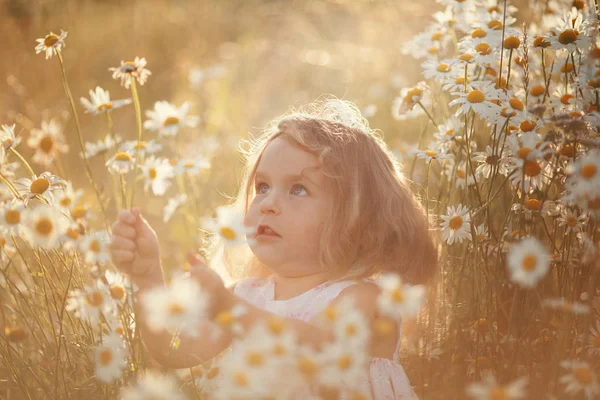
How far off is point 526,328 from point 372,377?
38 cm

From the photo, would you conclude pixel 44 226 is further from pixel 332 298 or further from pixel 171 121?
pixel 171 121

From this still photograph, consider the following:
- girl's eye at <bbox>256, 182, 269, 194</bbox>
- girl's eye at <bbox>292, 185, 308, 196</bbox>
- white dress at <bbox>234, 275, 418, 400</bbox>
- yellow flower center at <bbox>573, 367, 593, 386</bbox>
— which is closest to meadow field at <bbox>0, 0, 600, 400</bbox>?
yellow flower center at <bbox>573, 367, 593, 386</bbox>

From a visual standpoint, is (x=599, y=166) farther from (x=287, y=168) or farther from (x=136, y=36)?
(x=136, y=36)

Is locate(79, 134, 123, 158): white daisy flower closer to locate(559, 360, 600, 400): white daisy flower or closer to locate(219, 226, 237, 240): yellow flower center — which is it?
locate(219, 226, 237, 240): yellow flower center

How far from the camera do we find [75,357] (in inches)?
60.7

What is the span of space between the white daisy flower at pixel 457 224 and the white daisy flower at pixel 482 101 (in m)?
0.25

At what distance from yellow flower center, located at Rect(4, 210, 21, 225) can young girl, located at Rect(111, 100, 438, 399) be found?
26 cm

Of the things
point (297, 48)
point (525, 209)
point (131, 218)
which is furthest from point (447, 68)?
Result: point (297, 48)

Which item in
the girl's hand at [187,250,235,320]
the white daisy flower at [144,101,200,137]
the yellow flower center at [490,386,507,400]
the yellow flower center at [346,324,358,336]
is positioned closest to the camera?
the yellow flower center at [490,386,507,400]

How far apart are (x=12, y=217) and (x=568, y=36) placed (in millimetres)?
1326

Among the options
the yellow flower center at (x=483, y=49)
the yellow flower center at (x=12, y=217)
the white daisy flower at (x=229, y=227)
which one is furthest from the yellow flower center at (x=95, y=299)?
the yellow flower center at (x=483, y=49)

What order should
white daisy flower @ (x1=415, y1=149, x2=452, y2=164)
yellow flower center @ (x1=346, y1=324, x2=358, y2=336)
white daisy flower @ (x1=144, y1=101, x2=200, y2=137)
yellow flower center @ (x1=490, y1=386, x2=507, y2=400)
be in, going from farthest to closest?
1. white daisy flower @ (x1=144, y1=101, x2=200, y2=137)
2. white daisy flower @ (x1=415, y1=149, x2=452, y2=164)
3. yellow flower center @ (x1=346, y1=324, x2=358, y2=336)
4. yellow flower center @ (x1=490, y1=386, x2=507, y2=400)

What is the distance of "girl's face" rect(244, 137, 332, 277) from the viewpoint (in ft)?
4.80

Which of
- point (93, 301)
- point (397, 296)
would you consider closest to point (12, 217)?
point (93, 301)
